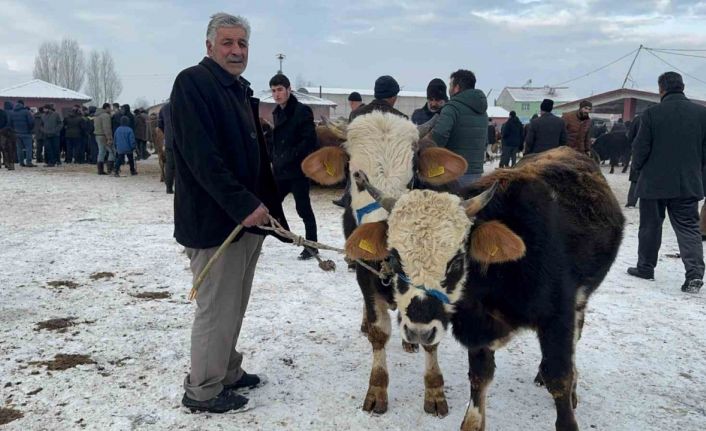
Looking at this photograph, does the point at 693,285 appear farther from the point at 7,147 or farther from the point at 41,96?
the point at 41,96

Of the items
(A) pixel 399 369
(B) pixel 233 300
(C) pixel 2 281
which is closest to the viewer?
(B) pixel 233 300

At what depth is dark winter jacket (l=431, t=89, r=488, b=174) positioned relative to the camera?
500cm

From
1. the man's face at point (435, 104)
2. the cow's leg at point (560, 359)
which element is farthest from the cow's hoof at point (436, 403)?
the man's face at point (435, 104)

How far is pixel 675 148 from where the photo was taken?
5816 mm

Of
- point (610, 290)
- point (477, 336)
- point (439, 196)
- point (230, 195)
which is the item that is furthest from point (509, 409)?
point (610, 290)

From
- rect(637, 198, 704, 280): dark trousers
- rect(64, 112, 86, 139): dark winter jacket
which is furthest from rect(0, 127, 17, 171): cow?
rect(637, 198, 704, 280): dark trousers

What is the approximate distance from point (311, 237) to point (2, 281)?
341cm

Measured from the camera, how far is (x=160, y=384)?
11.8 ft

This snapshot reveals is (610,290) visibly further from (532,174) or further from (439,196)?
(439,196)

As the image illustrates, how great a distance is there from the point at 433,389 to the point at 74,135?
18.8 metres

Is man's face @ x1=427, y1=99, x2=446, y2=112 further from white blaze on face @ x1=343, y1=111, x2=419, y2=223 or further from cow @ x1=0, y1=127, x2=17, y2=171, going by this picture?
cow @ x1=0, y1=127, x2=17, y2=171

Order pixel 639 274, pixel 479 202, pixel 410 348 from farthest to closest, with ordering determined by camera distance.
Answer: pixel 639 274 → pixel 410 348 → pixel 479 202

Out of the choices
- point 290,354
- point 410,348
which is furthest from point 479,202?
point 290,354

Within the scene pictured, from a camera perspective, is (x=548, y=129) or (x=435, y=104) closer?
(x=435, y=104)
